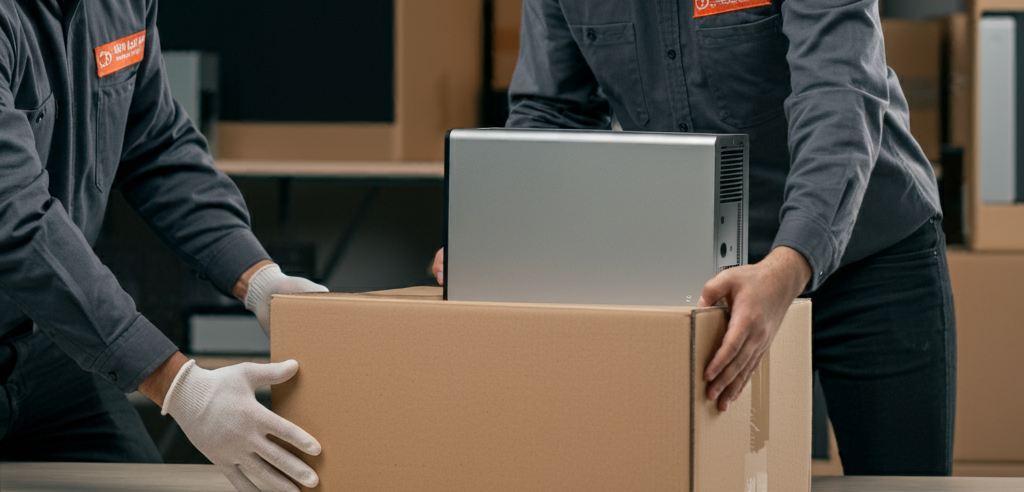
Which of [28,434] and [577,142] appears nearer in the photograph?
[577,142]

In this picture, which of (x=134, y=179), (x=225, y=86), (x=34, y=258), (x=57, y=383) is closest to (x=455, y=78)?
(x=225, y=86)

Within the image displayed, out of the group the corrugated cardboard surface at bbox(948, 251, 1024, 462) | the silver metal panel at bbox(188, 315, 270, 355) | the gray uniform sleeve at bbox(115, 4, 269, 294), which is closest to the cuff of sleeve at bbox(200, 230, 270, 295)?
the gray uniform sleeve at bbox(115, 4, 269, 294)

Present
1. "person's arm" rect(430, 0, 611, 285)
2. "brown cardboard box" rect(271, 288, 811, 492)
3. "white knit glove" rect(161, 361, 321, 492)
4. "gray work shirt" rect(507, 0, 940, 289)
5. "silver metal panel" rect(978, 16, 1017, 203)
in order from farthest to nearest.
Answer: "silver metal panel" rect(978, 16, 1017, 203) → "person's arm" rect(430, 0, 611, 285) → "gray work shirt" rect(507, 0, 940, 289) → "white knit glove" rect(161, 361, 321, 492) → "brown cardboard box" rect(271, 288, 811, 492)

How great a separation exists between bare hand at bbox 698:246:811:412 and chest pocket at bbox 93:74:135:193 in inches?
32.2

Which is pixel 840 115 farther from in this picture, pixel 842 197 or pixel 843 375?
pixel 843 375

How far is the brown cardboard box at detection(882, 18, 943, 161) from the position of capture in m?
2.24

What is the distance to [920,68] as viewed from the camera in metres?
2.26

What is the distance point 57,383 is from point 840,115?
3.25 feet

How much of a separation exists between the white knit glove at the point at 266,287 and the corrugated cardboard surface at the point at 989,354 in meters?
1.61

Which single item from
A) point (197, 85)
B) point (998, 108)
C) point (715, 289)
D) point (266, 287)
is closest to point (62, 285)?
point (266, 287)

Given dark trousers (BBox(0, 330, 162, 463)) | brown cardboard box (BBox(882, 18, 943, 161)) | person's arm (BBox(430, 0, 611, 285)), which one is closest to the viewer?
dark trousers (BBox(0, 330, 162, 463))

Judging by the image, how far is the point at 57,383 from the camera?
1.21 metres

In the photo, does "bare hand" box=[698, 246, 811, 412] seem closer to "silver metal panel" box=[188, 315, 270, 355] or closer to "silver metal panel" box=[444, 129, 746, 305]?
"silver metal panel" box=[444, 129, 746, 305]

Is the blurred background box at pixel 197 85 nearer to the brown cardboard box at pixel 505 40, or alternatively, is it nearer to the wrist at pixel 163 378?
the brown cardboard box at pixel 505 40
